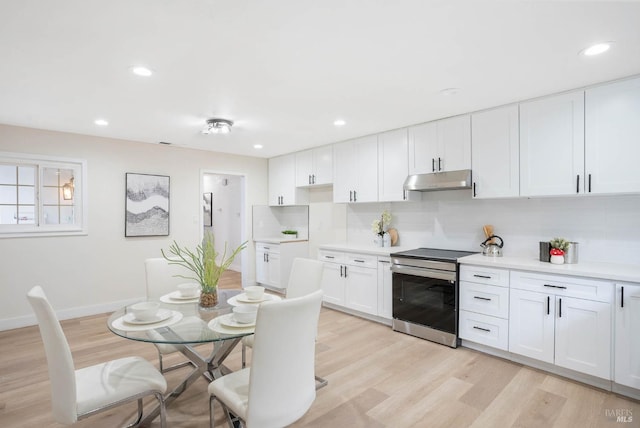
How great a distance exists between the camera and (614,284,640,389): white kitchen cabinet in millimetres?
2365

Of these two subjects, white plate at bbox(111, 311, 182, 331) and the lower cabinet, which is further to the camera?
the lower cabinet

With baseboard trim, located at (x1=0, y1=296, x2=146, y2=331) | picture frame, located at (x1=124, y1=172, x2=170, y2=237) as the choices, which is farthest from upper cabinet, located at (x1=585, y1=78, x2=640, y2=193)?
baseboard trim, located at (x1=0, y1=296, x2=146, y2=331)

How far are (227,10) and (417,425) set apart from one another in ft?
8.92

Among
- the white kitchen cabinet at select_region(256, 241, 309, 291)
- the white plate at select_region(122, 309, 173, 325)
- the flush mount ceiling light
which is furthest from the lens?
the white kitchen cabinet at select_region(256, 241, 309, 291)

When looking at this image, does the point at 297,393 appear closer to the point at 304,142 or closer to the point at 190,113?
the point at 190,113

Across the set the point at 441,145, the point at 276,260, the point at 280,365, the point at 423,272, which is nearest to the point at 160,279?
the point at 280,365

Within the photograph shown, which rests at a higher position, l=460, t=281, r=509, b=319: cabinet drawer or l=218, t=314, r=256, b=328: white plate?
l=218, t=314, r=256, b=328: white plate

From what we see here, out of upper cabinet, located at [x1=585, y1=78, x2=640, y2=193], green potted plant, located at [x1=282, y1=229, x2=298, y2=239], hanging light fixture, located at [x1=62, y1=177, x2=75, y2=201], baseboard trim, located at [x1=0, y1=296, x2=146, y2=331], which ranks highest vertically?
upper cabinet, located at [x1=585, y1=78, x2=640, y2=193]

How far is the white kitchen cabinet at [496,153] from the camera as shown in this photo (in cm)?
315

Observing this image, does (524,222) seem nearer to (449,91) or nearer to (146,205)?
(449,91)

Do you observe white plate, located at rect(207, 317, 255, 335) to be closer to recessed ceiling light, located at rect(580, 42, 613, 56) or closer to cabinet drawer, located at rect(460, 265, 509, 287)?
cabinet drawer, located at rect(460, 265, 509, 287)

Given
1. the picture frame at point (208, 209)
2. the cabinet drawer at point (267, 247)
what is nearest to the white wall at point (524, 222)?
the cabinet drawer at point (267, 247)

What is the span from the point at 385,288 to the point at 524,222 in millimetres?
1641

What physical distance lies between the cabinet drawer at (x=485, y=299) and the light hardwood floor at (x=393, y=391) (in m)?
0.44
